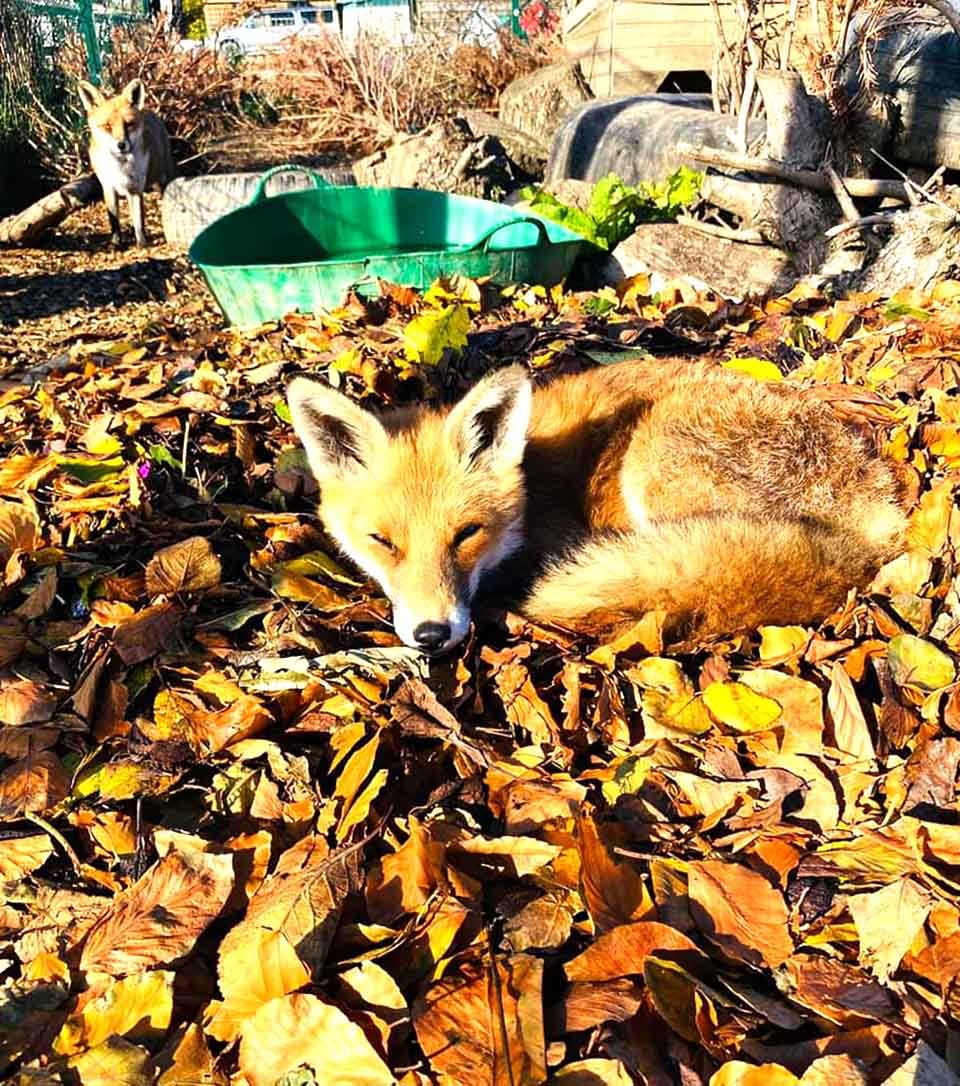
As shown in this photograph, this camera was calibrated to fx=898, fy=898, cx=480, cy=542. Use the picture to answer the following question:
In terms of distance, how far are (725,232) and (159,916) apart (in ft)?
16.1

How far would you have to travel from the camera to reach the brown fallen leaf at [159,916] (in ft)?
5.40

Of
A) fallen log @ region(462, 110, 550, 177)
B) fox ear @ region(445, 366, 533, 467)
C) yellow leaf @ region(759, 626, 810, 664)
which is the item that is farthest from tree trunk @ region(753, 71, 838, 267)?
fallen log @ region(462, 110, 550, 177)

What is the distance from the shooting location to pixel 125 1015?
5.13ft

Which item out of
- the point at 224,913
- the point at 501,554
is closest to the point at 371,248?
the point at 501,554

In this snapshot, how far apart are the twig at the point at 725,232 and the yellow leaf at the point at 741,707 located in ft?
12.6

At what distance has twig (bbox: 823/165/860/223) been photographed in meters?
4.91

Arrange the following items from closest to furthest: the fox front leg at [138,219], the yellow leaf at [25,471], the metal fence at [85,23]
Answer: the yellow leaf at [25,471] < the fox front leg at [138,219] < the metal fence at [85,23]

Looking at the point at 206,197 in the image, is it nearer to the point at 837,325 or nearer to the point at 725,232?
the point at 725,232

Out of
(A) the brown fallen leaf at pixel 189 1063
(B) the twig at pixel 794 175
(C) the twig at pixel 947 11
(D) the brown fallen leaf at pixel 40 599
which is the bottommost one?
(A) the brown fallen leaf at pixel 189 1063

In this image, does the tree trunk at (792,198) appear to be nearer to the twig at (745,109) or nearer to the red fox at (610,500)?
the twig at (745,109)

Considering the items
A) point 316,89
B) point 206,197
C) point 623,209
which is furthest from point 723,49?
point 316,89

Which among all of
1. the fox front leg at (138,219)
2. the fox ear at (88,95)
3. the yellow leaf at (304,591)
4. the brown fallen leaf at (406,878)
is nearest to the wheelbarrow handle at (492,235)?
the yellow leaf at (304,591)

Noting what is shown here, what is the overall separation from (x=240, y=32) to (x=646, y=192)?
20233 mm

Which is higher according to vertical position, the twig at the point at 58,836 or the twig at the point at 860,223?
the twig at the point at 860,223
